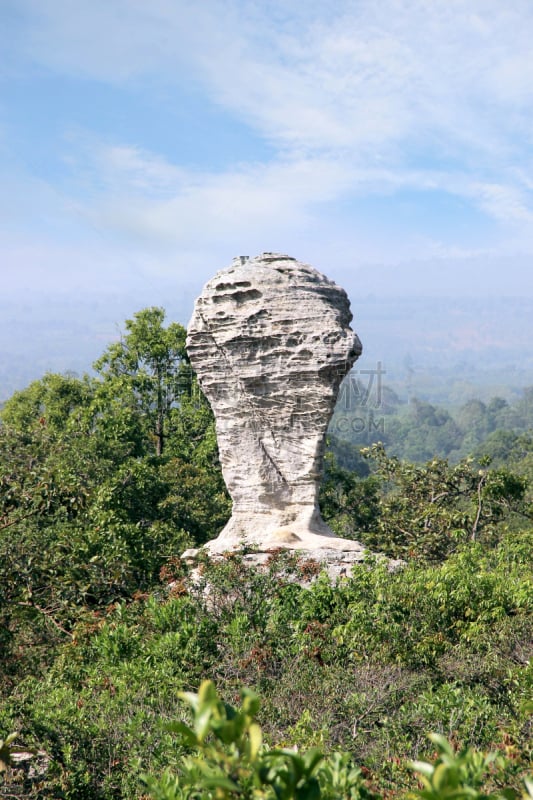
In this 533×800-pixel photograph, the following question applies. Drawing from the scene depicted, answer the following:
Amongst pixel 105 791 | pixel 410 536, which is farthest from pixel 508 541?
pixel 105 791

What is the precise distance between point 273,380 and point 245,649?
664 centimetres

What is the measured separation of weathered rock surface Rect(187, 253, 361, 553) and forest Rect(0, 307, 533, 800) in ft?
7.12

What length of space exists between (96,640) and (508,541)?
8.74 metres

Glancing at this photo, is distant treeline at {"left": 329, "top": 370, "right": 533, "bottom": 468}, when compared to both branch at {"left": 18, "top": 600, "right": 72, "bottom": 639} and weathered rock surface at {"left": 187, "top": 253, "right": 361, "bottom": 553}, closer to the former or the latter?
weathered rock surface at {"left": 187, "top": 253, "right": 361, "bottom": 553}

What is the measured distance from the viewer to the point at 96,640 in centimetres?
1129

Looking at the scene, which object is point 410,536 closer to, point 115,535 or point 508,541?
point 508,541

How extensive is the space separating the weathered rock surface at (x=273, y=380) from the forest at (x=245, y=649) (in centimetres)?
217

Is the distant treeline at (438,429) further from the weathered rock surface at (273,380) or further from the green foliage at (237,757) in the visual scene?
the green foliage at (237,757)

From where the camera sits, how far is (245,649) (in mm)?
10625

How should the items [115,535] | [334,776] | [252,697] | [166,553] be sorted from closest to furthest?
1. [252,697]
2. [334,776]
3. [115,535]
4. [166,553]

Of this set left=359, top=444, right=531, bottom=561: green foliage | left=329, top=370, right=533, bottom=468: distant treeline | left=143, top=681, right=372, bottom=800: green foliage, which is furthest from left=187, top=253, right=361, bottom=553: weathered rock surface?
left=329, top=370, right=533, bottom=468: distant treeline

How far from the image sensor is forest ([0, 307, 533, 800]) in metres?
5.03

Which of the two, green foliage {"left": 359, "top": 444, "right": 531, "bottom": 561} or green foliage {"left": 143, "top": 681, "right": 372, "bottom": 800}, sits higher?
green foliage {"left": 143, "top": 681, "right": 372, "bottom": 800}

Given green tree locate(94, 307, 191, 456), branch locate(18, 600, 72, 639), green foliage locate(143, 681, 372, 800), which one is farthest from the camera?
green tree locate(94, 307, 191, 456)
